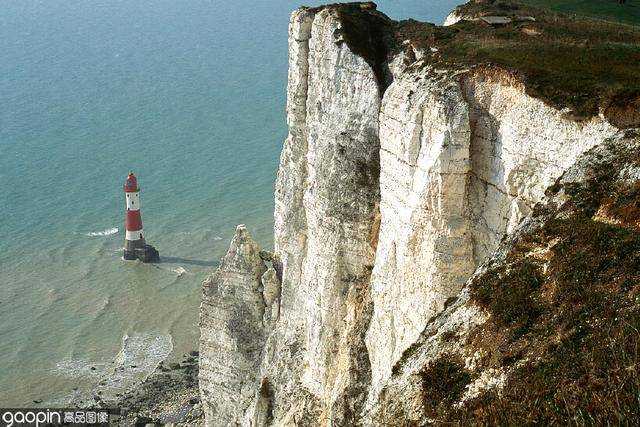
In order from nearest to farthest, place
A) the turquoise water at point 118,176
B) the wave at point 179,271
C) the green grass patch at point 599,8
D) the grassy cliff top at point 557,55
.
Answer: the grassy cliff top at point 557,55 < the green grass patch at point 599,8 < the turquoise water at point 118,176 < the wave at point 179,271

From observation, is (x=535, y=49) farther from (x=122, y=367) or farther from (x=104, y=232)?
(x=104, y=232)

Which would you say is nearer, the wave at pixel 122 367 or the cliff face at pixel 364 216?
the cliff face at pixel 364 216

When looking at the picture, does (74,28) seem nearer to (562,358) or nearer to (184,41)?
(184,41)

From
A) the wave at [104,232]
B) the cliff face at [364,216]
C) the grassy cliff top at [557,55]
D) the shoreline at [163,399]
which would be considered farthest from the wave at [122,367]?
the grassy cliff top at [557,55]

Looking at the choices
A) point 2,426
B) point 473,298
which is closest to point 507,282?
point 473,298

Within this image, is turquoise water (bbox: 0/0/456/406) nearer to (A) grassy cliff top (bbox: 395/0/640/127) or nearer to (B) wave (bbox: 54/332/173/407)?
(B) wave (bbox: 54/332/173/407)

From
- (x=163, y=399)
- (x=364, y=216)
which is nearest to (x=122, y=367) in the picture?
(x=163, y=399)

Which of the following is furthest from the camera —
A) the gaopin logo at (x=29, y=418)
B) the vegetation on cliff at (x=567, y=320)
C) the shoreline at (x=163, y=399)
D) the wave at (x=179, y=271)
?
the wave at (x=179, y=271)

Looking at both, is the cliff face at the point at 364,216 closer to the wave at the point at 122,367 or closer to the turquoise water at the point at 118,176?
the wave at the point at 122,367
